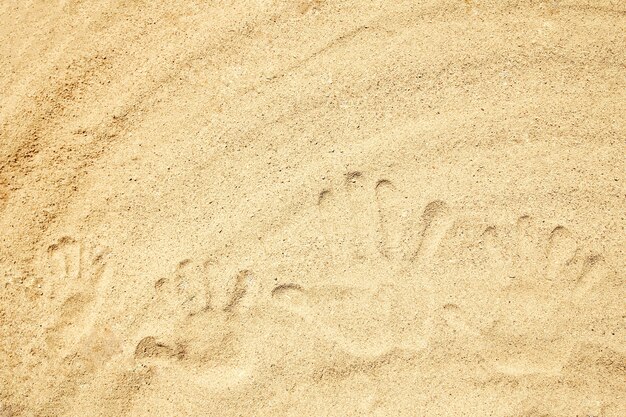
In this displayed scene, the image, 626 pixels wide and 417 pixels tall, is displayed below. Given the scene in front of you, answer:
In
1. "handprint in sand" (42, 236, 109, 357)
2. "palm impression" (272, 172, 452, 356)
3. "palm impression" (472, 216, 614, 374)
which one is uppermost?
"handprint in sand" (42, 236, 109, 357)

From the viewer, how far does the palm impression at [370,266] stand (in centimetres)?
202

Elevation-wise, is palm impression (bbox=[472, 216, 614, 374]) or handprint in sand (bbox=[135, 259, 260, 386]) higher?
handprint in sand (bbox=[135, 259, 260, 386])

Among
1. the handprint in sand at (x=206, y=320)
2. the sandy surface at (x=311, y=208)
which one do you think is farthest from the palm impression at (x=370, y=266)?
the handprint in sand at (x=206, y=320)

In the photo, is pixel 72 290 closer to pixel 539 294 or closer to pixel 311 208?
pixel 311 208

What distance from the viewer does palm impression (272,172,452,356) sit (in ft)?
6.62

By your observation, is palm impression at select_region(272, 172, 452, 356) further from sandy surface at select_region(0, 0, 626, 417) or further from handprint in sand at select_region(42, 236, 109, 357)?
handprint in sand at select_region(42, 236, 109, 357)

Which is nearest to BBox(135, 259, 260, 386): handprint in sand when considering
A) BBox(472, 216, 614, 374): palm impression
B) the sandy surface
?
the sandy surface

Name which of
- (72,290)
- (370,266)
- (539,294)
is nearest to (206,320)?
(72,290)

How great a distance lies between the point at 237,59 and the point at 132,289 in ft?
3.01

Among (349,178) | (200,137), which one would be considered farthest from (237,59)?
(349,178)

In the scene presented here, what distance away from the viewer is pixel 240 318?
201 cm

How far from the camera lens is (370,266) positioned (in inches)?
79.8

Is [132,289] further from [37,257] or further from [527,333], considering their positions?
[527,333]

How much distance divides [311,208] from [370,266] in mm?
300
